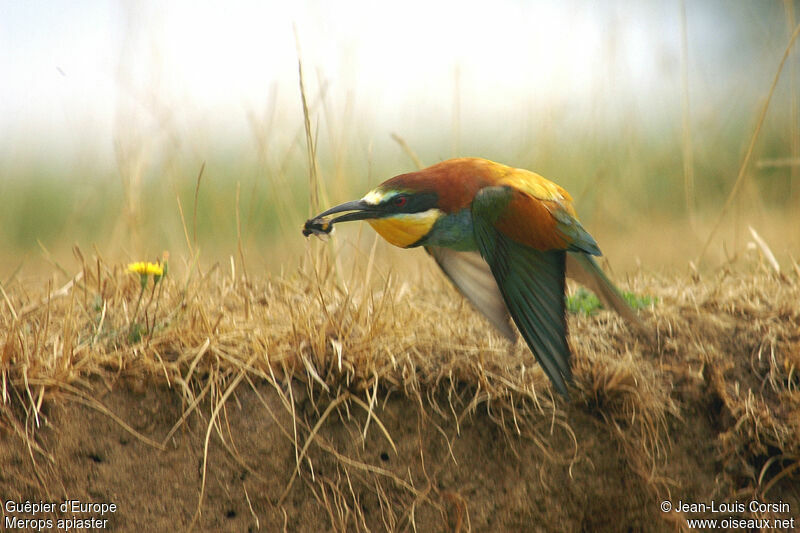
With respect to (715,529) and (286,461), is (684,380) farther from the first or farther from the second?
(286,461)

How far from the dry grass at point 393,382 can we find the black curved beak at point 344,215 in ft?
0.73

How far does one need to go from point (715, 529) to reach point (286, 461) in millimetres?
1292

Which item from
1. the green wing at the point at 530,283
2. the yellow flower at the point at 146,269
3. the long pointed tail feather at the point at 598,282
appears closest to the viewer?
the green wing at the point at 530,283

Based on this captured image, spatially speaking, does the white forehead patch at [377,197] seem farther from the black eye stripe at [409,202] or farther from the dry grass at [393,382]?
the dry grass at [393,382]

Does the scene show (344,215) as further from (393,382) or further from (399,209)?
(393,382)

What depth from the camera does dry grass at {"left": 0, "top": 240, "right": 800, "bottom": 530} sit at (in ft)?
6.76

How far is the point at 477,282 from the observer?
7.59ft

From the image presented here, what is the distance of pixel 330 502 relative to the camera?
2.07 meters

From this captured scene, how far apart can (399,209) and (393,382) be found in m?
0.49

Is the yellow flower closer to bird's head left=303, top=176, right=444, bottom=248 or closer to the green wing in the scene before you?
bird's head left=303, top=176, right=444, bottom=248

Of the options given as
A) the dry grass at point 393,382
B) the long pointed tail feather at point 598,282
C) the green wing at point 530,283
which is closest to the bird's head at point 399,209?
the green wing at point 530,283

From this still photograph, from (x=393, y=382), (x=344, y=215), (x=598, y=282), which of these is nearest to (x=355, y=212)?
(x=344, y=215)

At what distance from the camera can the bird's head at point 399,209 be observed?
199cm

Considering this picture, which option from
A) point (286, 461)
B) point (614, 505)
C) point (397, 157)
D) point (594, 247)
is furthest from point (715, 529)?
point (397, 157)
